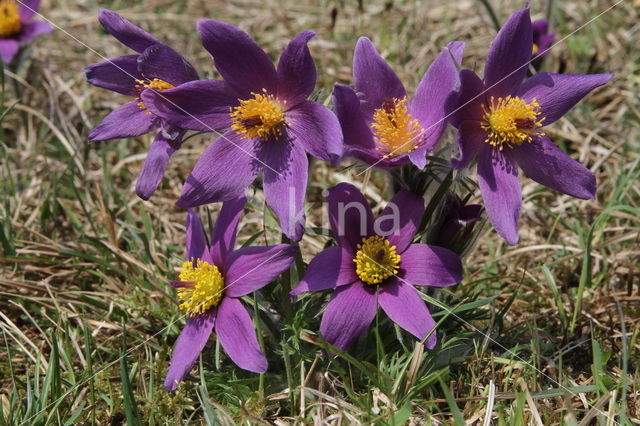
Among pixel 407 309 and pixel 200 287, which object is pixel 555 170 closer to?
A: pixel 407 309

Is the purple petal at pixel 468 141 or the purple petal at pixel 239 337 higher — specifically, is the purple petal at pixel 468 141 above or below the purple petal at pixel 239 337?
above

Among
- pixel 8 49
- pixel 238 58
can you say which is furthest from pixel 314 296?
pixel 8 49

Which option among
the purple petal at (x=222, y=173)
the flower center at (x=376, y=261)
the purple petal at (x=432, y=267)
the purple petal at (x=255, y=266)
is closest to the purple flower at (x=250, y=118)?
the purple petal at (x=222, y=173)

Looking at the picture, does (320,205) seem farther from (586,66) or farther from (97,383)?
(586,66)

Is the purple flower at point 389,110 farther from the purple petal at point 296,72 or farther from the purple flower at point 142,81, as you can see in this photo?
the purple flower at point 142,81

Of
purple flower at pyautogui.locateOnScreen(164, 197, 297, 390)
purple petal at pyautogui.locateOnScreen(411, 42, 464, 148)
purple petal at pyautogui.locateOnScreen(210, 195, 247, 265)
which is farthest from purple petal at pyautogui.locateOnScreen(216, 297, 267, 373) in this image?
purple petal at pyautogui.locateOnScreen(411, 42, 464, 148)

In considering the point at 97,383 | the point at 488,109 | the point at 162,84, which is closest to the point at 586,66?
the point at 488,109
